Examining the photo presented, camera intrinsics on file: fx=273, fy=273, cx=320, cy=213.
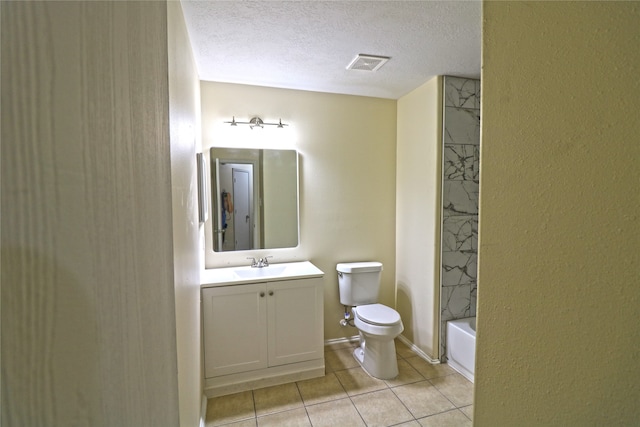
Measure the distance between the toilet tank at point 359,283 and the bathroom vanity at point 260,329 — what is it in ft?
1.36

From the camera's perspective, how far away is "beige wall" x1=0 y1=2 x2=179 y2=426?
0.41m

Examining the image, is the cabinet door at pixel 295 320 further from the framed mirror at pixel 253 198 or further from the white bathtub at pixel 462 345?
the white bathtub at pixel 462 345

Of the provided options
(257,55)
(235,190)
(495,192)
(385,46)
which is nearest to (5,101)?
(495,192)

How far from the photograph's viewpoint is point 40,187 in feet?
1.39

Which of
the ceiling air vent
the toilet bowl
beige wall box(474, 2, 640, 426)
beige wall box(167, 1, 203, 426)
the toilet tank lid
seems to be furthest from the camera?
the toilet tank lid

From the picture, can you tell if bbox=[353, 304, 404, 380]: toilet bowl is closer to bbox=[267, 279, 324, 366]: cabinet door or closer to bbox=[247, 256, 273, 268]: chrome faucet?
bbox=[267, 279, 324, 366]: cabinet door

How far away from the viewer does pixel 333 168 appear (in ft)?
8.63

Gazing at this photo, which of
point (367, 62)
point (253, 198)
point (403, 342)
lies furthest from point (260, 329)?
point (367, 62)

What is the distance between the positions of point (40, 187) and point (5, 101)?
0.13 metres

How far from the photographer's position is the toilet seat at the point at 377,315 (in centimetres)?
213

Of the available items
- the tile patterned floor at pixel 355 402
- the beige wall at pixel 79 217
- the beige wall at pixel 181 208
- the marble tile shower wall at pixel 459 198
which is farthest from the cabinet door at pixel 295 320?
the beige wall at pixel 79 217

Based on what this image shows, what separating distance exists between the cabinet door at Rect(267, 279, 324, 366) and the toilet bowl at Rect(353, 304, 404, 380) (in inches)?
14.7

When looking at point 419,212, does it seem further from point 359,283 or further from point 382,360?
point 382,360

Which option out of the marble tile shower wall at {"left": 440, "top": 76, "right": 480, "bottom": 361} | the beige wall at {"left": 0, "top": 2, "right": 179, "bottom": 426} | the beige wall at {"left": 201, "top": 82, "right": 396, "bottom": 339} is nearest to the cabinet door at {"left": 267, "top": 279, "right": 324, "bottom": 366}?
the beige wall at {"left": 201, "top": 82, "right": 396, "bottom": 339}
